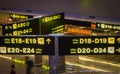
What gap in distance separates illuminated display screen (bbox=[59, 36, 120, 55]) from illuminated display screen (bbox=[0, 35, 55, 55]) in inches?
21.8

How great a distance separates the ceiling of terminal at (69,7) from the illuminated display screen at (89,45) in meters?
2.11

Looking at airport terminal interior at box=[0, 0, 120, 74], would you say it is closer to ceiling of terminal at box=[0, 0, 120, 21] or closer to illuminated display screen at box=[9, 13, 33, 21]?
ceiling of terminal at box=[0, 0, 120, 21]

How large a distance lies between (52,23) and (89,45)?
3.60 metres

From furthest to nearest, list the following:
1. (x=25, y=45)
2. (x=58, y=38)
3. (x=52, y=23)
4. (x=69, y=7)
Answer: (x=69, y=7) < (x=52, y=23) < (x=25, y=45) < (x=58, y=38)

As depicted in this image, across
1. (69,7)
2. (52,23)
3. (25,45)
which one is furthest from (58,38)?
(69,7)

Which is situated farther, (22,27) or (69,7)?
(69,7)

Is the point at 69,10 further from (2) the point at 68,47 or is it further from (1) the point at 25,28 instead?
(2) the point at 68,47

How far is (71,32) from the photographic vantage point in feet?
66.3

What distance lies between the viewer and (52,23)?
53.1ft

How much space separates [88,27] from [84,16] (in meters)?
3.78

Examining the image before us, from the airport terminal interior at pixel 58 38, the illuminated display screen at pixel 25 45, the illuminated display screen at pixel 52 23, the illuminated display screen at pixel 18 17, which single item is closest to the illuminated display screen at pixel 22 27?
the airport terminal interior at pixel 58 38

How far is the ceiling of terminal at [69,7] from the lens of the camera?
49.4 ft

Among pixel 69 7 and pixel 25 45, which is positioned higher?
pixel 69 7

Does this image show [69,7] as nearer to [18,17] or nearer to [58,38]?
[58,38]
